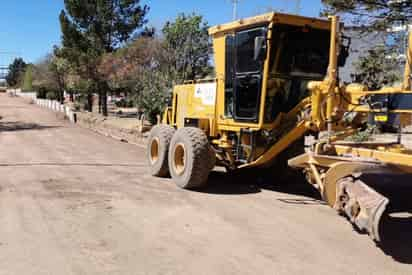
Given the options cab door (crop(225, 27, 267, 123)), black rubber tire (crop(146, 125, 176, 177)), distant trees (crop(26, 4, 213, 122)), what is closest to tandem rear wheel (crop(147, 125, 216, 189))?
black rubber tire (crop(146, 125, 176, 177))

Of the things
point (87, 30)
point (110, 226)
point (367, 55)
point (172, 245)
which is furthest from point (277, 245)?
point (87, 30)

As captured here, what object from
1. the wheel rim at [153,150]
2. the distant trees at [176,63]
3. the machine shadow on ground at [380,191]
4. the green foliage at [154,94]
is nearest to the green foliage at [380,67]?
the machine shadow on ground at [380,191]

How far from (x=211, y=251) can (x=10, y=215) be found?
3080mm

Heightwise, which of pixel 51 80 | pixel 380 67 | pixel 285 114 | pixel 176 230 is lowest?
pixel 176 230

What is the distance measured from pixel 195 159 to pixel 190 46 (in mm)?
13237

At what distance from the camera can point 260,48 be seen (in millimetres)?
7617

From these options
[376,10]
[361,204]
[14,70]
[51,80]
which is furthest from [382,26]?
[14,70]

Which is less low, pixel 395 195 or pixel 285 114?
pixel 285 114

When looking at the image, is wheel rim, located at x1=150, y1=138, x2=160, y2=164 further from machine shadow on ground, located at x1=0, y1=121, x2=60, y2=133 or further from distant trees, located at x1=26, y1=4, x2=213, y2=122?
machine shadow on ground, located at x1=0, y1=121, x2=60, y2=133

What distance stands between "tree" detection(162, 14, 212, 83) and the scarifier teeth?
49.3ft

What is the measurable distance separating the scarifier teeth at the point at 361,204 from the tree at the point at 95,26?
27851 millimetres

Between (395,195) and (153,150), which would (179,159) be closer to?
(153,150)

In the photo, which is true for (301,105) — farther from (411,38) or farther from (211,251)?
(211,251)

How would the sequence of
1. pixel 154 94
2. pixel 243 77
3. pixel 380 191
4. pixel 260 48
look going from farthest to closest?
pixel 154 94 → pixel 243 77 → pixel 260 48 → pixel 380 191
